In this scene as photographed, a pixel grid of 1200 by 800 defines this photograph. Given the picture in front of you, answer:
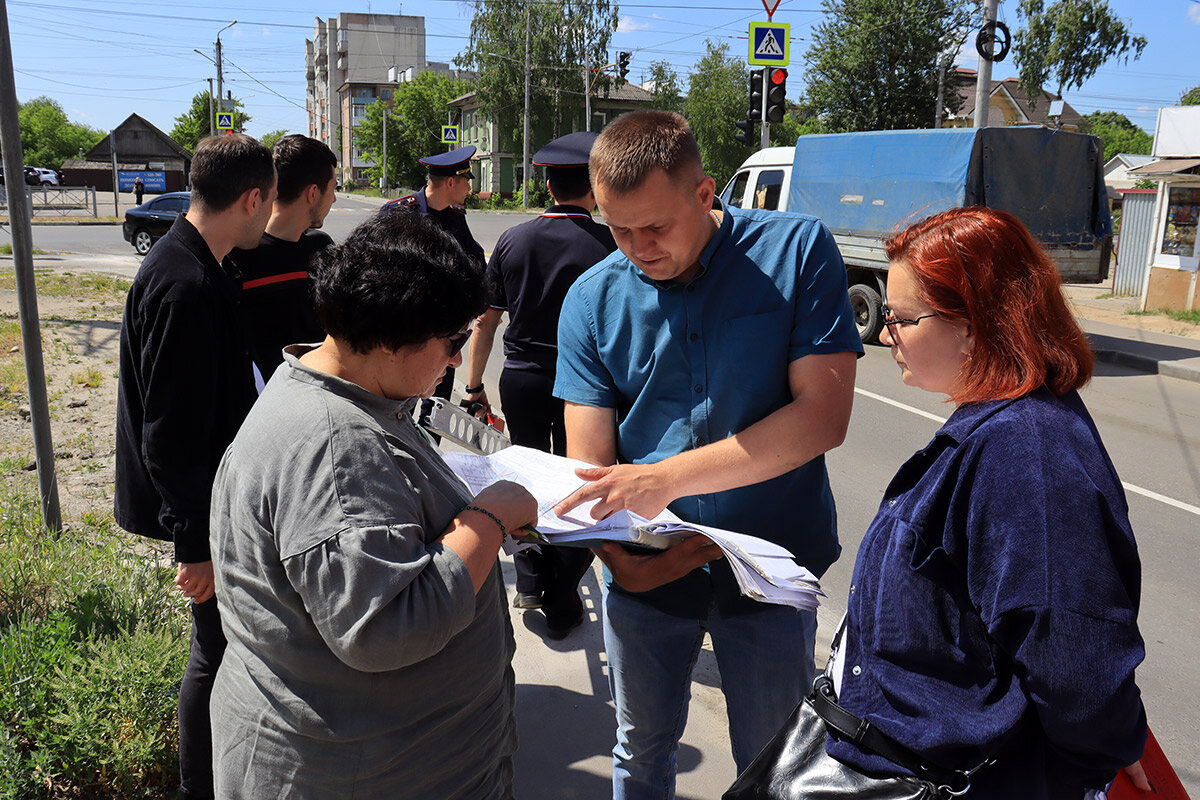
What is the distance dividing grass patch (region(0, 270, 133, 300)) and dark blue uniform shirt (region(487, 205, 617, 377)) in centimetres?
1217

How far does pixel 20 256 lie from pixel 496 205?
2022 inches

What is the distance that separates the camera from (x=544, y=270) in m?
4.04

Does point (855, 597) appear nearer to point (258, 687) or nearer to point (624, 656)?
point (624, 656)

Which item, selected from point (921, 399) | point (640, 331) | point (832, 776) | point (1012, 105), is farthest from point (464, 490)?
point (1012, 105)

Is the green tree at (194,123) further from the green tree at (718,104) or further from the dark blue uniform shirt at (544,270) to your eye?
the dark blue uniform shirt at (544,270)

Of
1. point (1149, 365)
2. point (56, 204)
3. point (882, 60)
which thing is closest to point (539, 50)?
point (882, 60)

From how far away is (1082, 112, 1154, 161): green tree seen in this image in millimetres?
62406

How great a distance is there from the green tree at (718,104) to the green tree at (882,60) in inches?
277

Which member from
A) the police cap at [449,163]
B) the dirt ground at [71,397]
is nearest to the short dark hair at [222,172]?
the police cap at [449,163]

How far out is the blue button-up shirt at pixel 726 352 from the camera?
2.04m

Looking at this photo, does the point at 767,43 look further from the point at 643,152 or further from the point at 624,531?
the point at 624,531

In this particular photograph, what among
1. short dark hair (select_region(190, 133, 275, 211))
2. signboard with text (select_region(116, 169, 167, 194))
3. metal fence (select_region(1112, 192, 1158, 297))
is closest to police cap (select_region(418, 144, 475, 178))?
short dark hair (select_region(190, 133, 275, 211))

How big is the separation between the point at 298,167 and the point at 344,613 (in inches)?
98.8

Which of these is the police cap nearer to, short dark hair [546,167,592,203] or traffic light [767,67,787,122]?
short dark hair [546,167,592,203]
